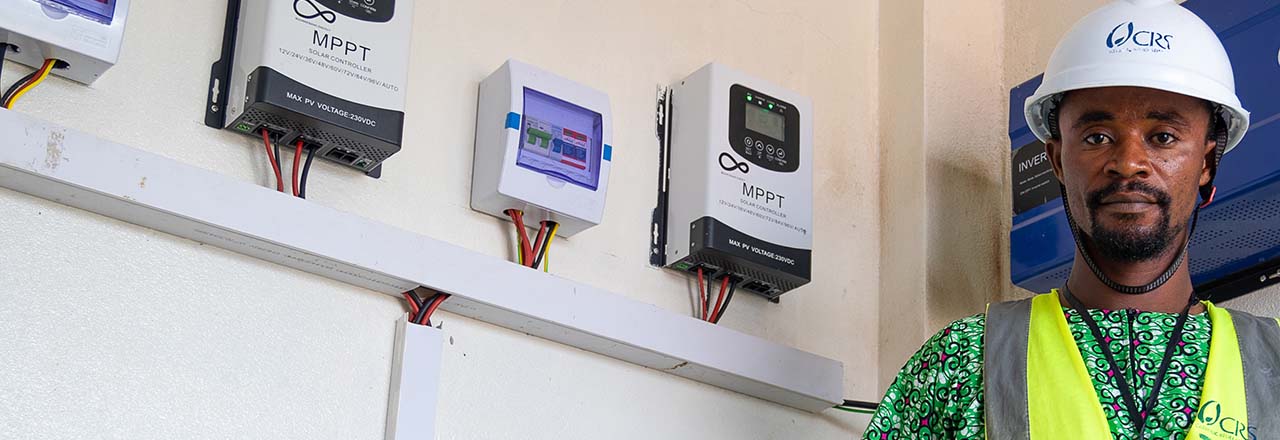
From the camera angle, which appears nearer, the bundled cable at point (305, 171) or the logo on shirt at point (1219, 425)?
the logo on shirt at point (1219, 425)

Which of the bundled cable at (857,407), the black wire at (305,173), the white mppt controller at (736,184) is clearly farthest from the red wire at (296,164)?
the bundled cable at (857,407)

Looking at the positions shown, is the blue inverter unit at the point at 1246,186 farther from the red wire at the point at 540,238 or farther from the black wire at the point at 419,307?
the black wire at the point at 419,307

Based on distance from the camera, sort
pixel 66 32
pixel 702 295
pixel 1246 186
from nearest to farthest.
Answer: pixel 66 32
pixel 1246 186
pixel 702 295

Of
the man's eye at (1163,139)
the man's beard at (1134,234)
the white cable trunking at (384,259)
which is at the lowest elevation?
the white cable trunking at (384,259)

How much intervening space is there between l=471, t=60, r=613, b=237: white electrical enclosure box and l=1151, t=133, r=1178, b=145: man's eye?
2.32ft

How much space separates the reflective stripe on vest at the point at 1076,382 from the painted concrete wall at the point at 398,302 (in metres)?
0.53

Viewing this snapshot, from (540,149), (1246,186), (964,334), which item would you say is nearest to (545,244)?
(540,149)

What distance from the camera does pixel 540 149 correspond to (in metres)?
1.88

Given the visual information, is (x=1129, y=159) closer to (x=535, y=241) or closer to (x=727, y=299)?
(x=727, y=299)

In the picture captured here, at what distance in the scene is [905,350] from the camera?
2262 mm

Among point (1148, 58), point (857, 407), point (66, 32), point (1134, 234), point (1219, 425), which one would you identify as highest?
point (1148, 58)

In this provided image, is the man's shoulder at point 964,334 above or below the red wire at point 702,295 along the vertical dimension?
below

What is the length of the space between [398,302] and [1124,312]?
2.93ft

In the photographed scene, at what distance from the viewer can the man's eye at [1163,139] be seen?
1.68 metres
